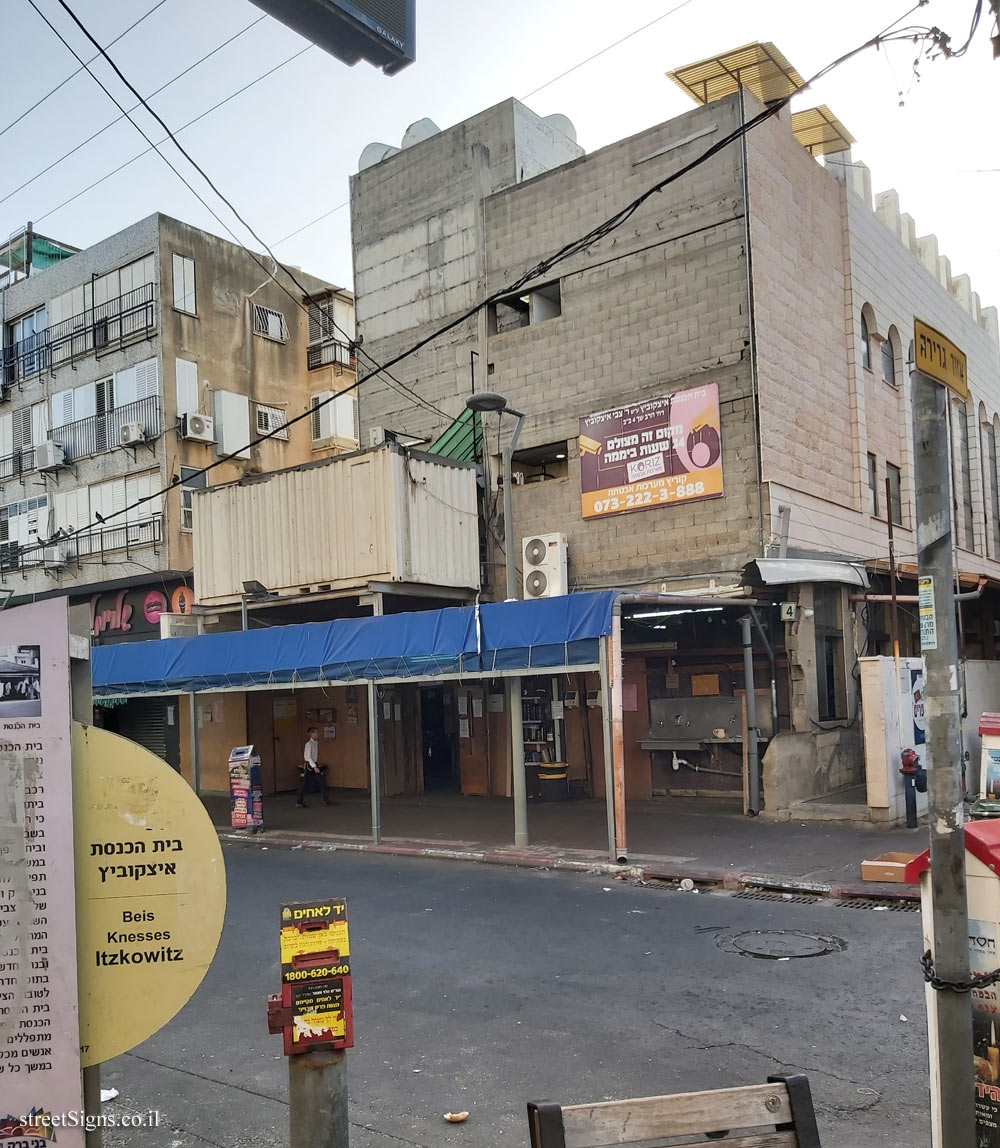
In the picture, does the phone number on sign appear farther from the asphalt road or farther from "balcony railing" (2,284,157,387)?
"balcony railing" (2,284,157,387)

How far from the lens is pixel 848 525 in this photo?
2081 cm

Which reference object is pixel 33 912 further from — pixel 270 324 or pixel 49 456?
pixel 270 324

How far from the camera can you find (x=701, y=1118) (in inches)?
118

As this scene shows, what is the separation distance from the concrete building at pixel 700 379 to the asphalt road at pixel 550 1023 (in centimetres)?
695

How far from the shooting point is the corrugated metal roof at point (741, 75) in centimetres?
1942

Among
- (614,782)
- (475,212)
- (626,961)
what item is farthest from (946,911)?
(475,212)

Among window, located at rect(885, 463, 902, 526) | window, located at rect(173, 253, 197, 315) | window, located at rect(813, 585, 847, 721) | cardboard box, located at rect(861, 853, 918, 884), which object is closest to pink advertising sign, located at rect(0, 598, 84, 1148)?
cardboard box, located at rect(861, 853, 918, 884)

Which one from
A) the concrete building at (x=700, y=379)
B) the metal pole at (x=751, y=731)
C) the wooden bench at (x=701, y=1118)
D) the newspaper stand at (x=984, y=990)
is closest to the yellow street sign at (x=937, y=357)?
the newspaper stand at (x=984, y=990)

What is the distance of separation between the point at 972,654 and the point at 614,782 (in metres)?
17.1

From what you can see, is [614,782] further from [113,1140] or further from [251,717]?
[251,717]

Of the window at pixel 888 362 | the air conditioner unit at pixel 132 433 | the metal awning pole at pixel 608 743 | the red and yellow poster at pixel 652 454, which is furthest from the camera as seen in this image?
the air conditioner unit at pixel 132 433

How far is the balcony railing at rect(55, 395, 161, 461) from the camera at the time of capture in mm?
27750

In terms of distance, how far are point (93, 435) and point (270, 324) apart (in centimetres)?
616

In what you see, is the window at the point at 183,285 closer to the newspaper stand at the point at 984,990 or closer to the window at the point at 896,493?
the window at the point at 896,493
